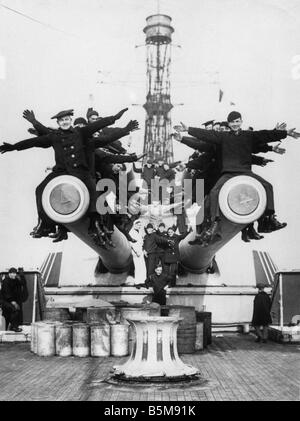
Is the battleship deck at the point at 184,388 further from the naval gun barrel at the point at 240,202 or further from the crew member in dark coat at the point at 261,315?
the naval gun barrel at the point at 240,202

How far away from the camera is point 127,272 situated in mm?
10930

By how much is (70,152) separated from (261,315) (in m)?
→ 4.13

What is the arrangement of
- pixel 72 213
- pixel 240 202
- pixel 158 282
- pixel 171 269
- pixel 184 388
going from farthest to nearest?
pixel 171 269 < pixel 158 282 < pixel 240 202 < pixel 72 213 < pixel 184 388

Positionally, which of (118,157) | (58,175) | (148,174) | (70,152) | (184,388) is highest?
(148,174)

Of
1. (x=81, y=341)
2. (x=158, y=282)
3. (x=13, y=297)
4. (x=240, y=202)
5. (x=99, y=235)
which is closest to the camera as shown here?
(x=240, y=202)

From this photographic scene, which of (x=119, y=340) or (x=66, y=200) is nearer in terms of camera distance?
(x=66, y=200)

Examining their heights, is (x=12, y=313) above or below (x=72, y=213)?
below

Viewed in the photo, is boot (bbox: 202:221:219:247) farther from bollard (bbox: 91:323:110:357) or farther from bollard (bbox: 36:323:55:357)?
bollard (bbox: 36:323:55:357)

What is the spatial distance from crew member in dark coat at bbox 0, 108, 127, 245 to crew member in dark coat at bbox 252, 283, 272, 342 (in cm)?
355

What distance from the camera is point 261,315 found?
10.3 meters

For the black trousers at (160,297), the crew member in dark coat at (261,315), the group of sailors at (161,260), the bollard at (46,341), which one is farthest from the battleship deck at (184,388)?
the group of sailors at (161,260)

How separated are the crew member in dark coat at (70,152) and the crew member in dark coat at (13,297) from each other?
10.7 feet

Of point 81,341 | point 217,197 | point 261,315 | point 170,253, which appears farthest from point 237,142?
point 261,315

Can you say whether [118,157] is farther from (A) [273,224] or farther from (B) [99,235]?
(A) [273,224]
